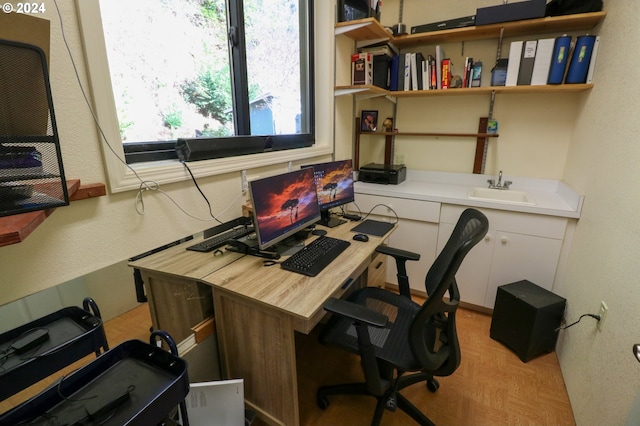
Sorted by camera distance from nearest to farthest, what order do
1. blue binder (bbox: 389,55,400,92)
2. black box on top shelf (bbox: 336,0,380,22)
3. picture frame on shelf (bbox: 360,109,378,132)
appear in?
1. black box on top shelf (bbox: 336,0,380,22)
2. blue binder (bbox: 389,55,400,92)
3. picture frame on shelf (bbox: 360,109,378,132)

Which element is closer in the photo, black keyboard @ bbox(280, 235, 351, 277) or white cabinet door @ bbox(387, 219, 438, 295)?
black keyboard @ bbox(280, 235, 351, 277)

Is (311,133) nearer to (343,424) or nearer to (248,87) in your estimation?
(248,87)

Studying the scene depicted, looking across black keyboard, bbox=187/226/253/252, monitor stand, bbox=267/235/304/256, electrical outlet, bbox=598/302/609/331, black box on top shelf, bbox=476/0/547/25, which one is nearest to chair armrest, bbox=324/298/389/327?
monitor stand, bbox=267/235/304/256

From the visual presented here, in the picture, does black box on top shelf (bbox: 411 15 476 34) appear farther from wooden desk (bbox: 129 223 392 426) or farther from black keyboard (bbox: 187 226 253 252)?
black keyboard (bbox: 187 226 253 252)

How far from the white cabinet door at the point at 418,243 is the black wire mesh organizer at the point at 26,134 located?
2.11m

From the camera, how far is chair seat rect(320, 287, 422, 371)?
1194mm

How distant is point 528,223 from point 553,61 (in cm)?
112

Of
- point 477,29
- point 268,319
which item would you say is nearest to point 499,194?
point 477,29

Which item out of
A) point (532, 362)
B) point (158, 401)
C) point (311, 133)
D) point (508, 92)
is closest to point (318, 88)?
point (311, 133)

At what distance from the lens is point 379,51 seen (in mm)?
2459

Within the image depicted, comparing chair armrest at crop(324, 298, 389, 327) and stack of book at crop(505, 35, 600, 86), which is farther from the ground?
stack of book at crop(505, 35, 600, 86)

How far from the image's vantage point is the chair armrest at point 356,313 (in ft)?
3.46

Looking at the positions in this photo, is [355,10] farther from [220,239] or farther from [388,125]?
[220,239]

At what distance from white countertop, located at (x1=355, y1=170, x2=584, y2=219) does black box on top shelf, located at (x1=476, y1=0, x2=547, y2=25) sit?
1170mm
